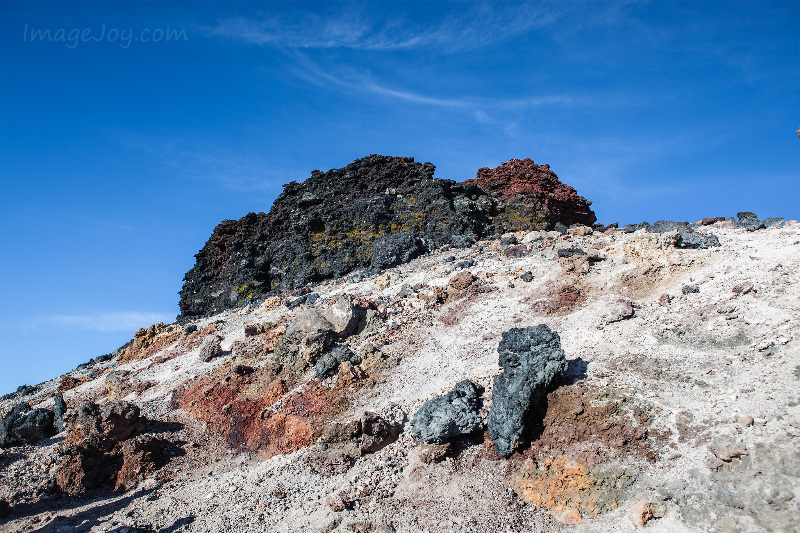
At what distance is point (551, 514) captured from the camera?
8.12 metres

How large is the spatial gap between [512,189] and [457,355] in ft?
61.8

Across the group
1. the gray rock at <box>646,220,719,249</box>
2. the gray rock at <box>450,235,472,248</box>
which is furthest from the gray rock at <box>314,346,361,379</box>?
the gray rock at <box>450,235,472,248</box>

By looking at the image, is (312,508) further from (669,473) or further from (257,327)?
(257,327)

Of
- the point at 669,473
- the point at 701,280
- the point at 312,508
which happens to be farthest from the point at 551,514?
the point at 701,280

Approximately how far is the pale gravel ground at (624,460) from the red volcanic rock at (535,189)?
14.3m

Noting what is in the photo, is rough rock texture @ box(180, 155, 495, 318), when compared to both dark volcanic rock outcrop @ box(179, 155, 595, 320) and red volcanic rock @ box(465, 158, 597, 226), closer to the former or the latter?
dark volcanic rock outcrop @ box(179, 155, 595, 320)

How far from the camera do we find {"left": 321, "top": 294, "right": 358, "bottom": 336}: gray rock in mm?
15578

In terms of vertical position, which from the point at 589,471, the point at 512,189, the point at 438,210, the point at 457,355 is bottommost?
the point at 589,471

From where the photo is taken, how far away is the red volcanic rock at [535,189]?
29266 millimetres

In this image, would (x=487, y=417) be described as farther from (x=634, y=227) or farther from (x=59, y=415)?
(x=634, y=227)

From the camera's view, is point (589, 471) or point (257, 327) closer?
point (589, 471)

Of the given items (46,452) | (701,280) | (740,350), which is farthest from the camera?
(701,280)

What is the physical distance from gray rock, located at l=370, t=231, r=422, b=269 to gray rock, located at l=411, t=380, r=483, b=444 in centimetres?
1320

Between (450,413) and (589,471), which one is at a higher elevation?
(450,413)
